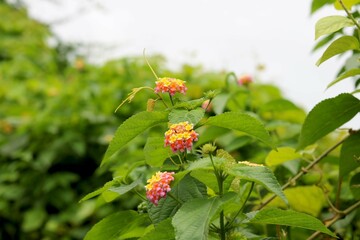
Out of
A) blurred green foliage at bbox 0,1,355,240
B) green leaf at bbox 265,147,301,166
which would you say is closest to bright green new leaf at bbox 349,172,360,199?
green leaf at bbox 265,147,301,166

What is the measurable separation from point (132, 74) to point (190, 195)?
2.80 metres

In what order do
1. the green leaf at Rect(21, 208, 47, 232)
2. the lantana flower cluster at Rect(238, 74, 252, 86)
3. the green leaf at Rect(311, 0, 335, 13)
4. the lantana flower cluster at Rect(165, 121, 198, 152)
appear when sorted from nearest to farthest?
the lantana flower cluster at Rect(165, 121, 198, 152) < the green leaf at Rect(311, 0, 335, 13) < the lantana flower cluster at Rect(238, 74, 252, 86) < the green leaf at Rect(21, 208, 47, 232)

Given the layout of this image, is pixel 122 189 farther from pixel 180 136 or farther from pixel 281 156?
pixel 281 156

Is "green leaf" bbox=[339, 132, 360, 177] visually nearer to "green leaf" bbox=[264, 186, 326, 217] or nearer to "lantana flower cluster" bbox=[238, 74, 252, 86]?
"green leaf" bbox=[264, 186, 326, 217]

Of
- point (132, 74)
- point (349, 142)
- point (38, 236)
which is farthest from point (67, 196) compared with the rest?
point (349, 142)

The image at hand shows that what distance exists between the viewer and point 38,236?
3113mm

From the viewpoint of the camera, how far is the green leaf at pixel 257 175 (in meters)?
0.75

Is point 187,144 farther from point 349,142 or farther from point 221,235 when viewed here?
point 349,142

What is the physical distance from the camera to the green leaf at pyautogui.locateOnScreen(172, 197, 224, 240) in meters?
0.73

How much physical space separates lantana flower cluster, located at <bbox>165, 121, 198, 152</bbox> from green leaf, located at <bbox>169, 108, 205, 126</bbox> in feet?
0.05

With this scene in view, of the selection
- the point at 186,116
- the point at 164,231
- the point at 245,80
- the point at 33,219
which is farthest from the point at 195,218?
the point at 33,219

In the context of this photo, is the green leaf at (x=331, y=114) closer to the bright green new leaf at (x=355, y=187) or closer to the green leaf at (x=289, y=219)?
the bright green new leaf at (x=355, y=187)

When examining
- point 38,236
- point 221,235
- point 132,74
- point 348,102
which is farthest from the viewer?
point 132,74

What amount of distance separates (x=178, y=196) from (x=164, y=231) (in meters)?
0.07
